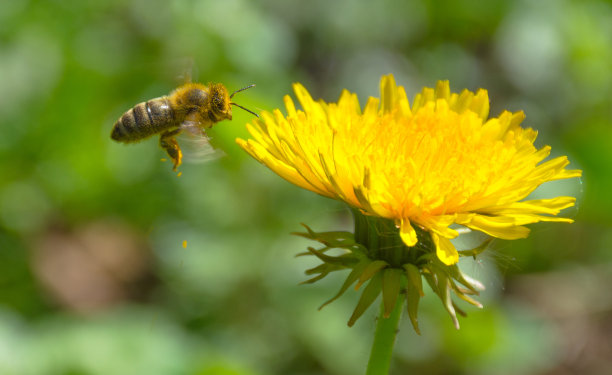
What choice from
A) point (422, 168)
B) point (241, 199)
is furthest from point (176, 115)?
point (241, 199)

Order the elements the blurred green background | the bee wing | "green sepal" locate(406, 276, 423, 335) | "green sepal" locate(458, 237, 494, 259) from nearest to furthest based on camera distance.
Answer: "green sepal" locate(406, 276, 423, 335)
"green sepal" locate(458, 237, 494, 259)
the bee wing
the blurred green background

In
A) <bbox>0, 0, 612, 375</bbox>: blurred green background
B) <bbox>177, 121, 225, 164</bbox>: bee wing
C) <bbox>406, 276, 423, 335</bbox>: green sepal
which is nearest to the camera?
<bbox>406, 276, 423, 335</bbox>: green sepal

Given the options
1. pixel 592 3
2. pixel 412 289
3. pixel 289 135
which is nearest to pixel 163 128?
pixel 289 135

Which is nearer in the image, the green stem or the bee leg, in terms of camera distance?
the green stem

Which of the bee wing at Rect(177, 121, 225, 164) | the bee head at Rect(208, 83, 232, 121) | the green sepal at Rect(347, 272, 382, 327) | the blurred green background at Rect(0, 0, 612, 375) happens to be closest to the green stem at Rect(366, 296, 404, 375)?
the green sepal at Rect(347, 272, 382, 327)

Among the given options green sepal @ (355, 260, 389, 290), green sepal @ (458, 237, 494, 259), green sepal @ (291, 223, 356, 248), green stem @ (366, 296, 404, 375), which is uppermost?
green sepal @ (458, 237, 494, 259)

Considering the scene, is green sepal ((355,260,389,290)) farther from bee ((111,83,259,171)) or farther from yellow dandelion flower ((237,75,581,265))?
bee ((111,83,259,171))

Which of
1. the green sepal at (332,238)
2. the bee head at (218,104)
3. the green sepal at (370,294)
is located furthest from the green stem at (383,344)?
the bee head at (218,104)
